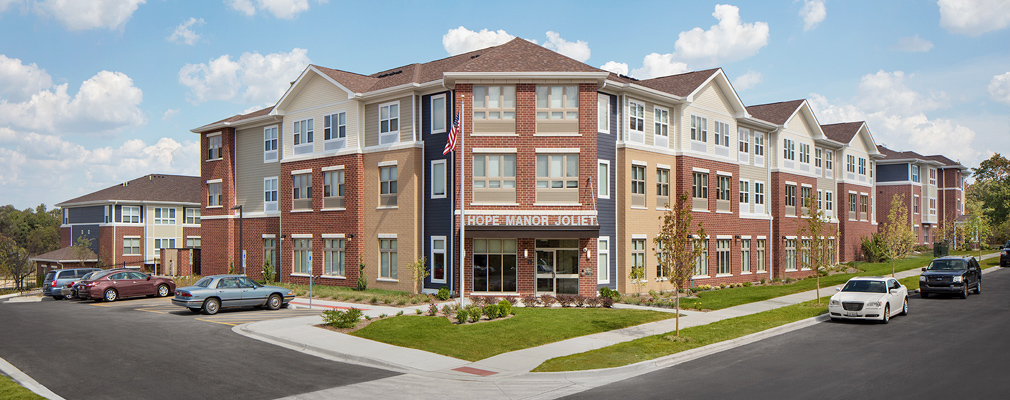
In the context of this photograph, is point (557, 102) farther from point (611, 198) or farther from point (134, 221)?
point (134, 221)

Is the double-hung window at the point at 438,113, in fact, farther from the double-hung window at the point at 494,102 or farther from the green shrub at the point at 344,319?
the green shrub at the point at 344,319

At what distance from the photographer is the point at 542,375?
46.2 feet

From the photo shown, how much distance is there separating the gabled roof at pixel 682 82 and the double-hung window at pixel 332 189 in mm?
18410

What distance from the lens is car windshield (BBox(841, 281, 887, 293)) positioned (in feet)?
72.6

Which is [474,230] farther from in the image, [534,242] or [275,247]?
Answer: [275,247]

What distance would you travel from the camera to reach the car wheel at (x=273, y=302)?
86.5ft

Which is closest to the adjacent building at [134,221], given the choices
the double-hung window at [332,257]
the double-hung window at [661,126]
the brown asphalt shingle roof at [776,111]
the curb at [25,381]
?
the double-hung window at [332,257]

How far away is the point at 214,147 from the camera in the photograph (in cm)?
4453

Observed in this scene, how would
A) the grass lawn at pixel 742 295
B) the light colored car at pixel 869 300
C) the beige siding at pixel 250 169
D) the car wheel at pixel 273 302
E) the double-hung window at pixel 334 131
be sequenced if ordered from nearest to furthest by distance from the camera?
the light colored car at pixel 869 300, the grass lawn at pixel 742 295, the car wheel at pixel 273 302, the double-hung window at pixel 334 131, the beige siding at pixel 250 169

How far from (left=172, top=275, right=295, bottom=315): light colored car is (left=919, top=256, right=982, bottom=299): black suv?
91.8 feet

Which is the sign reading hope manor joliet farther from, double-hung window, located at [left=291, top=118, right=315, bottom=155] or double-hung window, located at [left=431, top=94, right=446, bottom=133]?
double-hung window, located at [left=291, top=118, right=315, bottom=155]

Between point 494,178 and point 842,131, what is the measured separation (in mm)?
38127

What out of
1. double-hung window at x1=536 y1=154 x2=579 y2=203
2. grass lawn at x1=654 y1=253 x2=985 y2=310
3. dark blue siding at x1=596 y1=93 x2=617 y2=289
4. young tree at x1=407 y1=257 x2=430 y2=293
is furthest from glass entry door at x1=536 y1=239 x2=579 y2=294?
young tree at x1=407 y1=257 x2=430 y2=293

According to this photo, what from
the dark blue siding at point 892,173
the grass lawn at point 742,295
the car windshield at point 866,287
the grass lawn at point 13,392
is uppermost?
the dark blue siding at point 892,173
